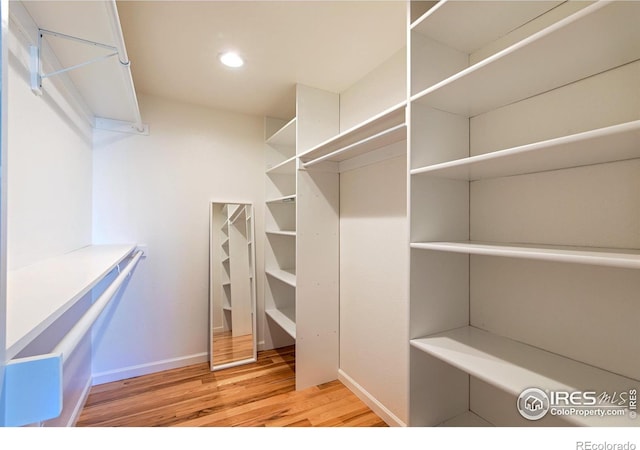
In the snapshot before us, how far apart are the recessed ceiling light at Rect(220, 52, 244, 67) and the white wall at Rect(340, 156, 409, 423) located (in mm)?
1085

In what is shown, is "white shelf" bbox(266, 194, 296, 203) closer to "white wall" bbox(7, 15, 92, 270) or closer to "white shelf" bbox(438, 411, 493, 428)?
"white wall" bbox(7, 15, 92, 270)

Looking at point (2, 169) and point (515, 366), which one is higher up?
point (2, 169)

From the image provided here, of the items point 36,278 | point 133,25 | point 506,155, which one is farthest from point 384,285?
point 133,25

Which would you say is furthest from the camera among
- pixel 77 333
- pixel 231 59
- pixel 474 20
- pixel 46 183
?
pixel 231 59

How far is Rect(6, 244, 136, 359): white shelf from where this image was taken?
0.55 m

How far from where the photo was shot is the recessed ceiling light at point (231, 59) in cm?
181

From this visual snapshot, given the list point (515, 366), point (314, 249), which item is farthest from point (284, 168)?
point (515, 366)

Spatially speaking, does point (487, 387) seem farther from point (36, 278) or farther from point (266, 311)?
point (266, 311)

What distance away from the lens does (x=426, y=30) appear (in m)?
1.16

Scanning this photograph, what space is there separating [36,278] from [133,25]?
1.40m

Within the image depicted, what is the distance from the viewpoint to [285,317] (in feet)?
8.91

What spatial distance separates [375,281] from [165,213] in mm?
1915

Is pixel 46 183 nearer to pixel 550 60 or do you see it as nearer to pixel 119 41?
pixel 119 41

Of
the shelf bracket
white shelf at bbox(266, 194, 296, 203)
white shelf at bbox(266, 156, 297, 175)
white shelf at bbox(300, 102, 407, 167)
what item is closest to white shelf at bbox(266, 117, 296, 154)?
white shelf at bbox(266, 156, 297, 175)
